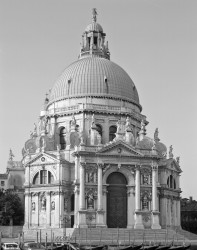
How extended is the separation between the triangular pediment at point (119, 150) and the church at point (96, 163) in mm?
122

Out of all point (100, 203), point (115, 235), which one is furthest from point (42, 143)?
point (115, 235)

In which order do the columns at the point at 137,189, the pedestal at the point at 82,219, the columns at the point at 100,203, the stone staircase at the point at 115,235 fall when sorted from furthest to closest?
the columns at the point at 137,189 < the columns at the point at 100,203 < the pedestal at the point at 82,219 < the stone staircase at the point at 115,235

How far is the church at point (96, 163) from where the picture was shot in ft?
251

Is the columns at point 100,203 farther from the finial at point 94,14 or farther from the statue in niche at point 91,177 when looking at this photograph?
the finial at point 94,14

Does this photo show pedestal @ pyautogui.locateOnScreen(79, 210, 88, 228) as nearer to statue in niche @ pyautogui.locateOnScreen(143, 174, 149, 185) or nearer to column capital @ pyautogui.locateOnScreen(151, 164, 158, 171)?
statue in niche @ pyautogui.locateOnScreen(143, 174, 149, 185)

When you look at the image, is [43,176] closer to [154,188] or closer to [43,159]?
[43,159]

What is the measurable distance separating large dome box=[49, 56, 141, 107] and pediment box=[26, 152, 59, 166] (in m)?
11.5

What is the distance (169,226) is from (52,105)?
2352 cm

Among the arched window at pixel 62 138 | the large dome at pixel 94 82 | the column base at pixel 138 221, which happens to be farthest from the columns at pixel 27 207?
the large dome at pixel 94 82

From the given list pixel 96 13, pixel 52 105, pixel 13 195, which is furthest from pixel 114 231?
pixel 96 13

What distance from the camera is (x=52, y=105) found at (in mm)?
89188

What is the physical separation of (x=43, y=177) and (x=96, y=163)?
291 inches

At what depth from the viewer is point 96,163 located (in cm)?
7669

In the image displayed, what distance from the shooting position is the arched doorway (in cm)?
7747
